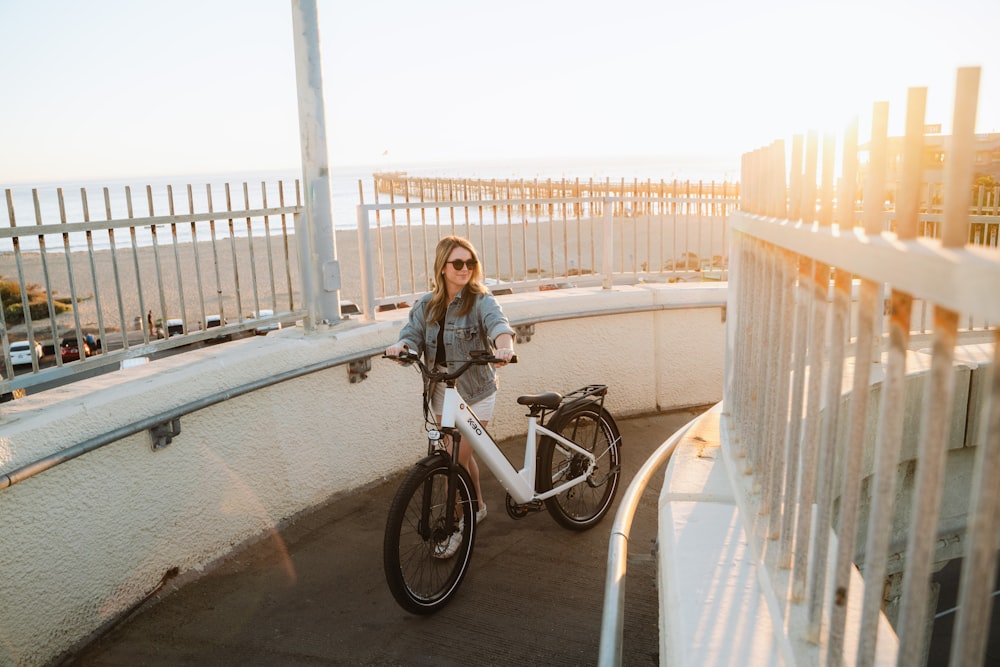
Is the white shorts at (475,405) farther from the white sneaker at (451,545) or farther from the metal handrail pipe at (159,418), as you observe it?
the metal handrail pipe at (159,418)

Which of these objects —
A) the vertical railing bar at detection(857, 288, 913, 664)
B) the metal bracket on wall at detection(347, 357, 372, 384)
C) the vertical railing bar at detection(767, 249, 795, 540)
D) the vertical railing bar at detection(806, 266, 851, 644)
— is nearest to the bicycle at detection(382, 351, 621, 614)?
the metal bracket on wall at detection(347, 357, 372, 384)

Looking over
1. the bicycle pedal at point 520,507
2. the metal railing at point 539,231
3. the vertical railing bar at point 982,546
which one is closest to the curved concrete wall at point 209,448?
the metal railing at point 539,231

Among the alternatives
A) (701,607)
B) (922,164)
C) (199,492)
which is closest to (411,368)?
(199,492)

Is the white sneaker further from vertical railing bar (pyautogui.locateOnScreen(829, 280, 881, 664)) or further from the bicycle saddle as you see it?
vertical railing bar (pyautogui.locateOnScreen(829, 280, 881, 664))

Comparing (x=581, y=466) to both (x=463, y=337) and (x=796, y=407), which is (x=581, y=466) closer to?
(x=463, y=337)

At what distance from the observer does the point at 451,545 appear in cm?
449

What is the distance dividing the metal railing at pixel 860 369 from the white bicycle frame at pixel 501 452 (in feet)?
6.88

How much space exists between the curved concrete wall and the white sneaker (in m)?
1.47

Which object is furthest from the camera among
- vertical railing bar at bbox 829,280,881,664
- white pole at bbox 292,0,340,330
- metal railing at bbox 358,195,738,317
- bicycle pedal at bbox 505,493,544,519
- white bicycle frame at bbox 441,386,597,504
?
metal railing at bbox 358,195,738,317

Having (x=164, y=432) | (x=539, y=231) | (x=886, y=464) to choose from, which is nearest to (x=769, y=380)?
(x=886, y=464)

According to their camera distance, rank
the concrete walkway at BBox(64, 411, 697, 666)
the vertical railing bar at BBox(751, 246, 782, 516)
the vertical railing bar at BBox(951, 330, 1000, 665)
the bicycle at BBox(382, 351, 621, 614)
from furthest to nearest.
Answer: the bicycle at BBox(382, 351, 621, 614), the concrete walkway at BBox(64, 411, 697, 666), the vertical railing bar at BBox(751, 246, 782, 516), the vertical railing bar at BBox(951, 330, 1000, 665)

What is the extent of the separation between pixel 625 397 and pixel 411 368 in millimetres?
2529

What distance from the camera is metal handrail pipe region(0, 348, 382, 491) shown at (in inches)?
144

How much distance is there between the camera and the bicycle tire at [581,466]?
507 centimetres
